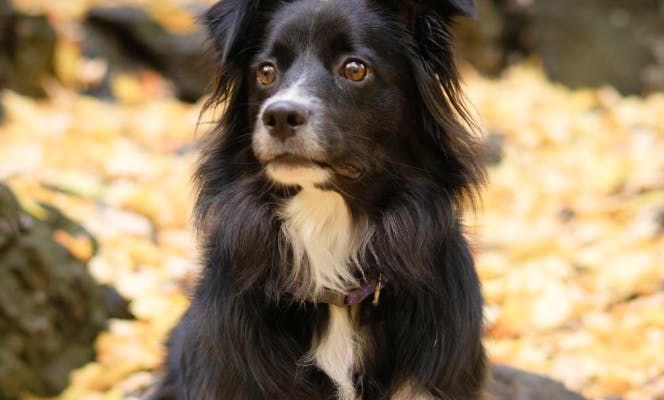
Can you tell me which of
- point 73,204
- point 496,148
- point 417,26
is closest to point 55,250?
point 73,204

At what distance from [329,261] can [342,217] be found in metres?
0.18

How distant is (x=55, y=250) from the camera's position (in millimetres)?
4480

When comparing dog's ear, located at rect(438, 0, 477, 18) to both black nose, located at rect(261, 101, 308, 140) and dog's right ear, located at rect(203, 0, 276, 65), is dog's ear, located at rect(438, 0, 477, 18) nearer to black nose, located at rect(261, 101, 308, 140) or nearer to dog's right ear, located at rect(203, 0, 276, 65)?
black nose, located at rect(261, 101, 308, 140)

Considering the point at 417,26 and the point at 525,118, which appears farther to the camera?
the point at 525,118

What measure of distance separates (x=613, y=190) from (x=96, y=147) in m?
4.44

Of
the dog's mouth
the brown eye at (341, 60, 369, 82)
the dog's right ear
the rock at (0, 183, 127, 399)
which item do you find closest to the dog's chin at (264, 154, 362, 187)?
the dog's mouth

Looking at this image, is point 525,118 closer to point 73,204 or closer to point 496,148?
point 496,148

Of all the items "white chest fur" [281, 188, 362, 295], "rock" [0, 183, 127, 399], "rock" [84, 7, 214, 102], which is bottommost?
"rock" [0, 183, 127, 399]

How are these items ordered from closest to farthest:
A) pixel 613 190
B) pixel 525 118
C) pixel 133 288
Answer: pixel 133 288, pixel 613 190, pixel 525 118

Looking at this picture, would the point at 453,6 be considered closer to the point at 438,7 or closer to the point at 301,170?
the point at 438,7

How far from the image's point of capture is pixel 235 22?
3215 mm

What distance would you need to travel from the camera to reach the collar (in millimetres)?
3061

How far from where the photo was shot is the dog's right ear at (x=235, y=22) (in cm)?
325

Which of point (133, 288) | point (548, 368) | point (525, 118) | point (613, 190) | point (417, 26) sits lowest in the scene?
point (133, 288)
